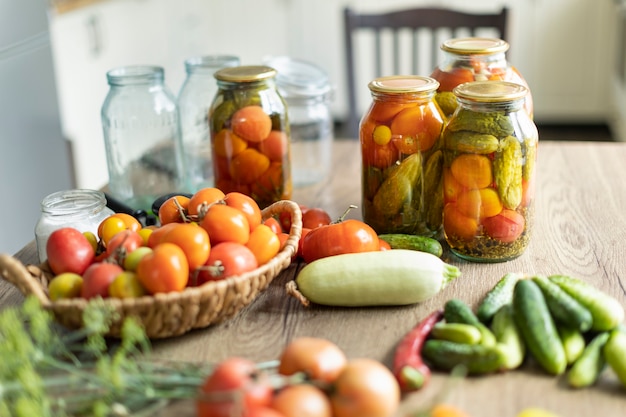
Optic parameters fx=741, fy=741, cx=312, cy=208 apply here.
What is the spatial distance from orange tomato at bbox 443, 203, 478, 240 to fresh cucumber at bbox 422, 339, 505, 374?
283 millimetres

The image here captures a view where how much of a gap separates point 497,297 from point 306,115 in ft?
2.62

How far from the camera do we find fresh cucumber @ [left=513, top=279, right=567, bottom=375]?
894 mm

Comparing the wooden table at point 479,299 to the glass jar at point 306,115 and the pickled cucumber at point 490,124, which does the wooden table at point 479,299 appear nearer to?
the glass jar at point 306,115

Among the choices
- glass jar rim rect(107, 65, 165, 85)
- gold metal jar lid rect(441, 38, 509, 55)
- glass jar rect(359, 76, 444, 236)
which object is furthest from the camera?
glass jar rim rect(107, 65, 165, 85)

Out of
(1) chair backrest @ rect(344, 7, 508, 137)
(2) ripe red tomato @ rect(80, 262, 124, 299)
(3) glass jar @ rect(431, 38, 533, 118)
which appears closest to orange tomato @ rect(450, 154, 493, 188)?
(3) glass jar @ rect(431, 38, 533, 118)

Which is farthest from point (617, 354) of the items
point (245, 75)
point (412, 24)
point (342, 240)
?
point (412, 24)

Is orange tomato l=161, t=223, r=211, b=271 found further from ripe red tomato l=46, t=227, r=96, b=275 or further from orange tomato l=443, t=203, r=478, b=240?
orange tomato l=443, t=203, r=478, b=240

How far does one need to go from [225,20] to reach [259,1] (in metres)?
0.22

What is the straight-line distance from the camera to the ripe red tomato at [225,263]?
96 centimetres

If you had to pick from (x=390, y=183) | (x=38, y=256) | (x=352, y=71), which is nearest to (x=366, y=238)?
(x=390, y=183)

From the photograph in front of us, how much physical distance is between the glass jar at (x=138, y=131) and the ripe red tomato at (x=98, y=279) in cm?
56

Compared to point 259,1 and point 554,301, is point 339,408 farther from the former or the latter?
point 259,1

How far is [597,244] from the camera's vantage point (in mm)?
1255

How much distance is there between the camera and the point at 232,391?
0.73m
